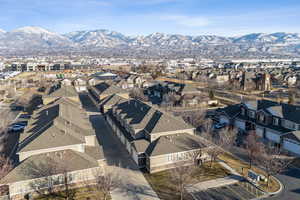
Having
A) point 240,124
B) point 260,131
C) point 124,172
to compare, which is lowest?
point 124,172

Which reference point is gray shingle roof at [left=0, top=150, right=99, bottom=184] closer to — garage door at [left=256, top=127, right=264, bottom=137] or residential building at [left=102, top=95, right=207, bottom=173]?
residential building at [left=102, top=95, right=207, bottom=173]

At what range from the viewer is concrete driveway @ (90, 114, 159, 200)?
2364cm

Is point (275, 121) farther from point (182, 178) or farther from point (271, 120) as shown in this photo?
point (182, 178)

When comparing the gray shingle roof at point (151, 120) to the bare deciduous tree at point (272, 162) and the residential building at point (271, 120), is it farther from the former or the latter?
the residential building at point (271, 120)

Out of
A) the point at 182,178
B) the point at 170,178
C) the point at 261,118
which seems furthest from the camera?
the point at 261,118

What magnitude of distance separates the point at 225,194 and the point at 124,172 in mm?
11862

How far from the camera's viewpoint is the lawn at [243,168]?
2452 cm

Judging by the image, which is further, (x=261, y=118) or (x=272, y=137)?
(x=261, y=118)

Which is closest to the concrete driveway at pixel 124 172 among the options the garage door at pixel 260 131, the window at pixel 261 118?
the garage door at pixel 260 131

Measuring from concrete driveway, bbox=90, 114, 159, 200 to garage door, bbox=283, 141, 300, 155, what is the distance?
72.0 feet

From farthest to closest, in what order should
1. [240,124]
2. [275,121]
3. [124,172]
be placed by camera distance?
[240,124] < [275,121] < [124,172]


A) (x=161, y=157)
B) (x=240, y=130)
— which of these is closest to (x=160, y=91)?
(x=240, y=130)

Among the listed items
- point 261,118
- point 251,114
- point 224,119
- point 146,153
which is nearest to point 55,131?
point 146,153

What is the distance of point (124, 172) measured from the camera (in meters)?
28.2
